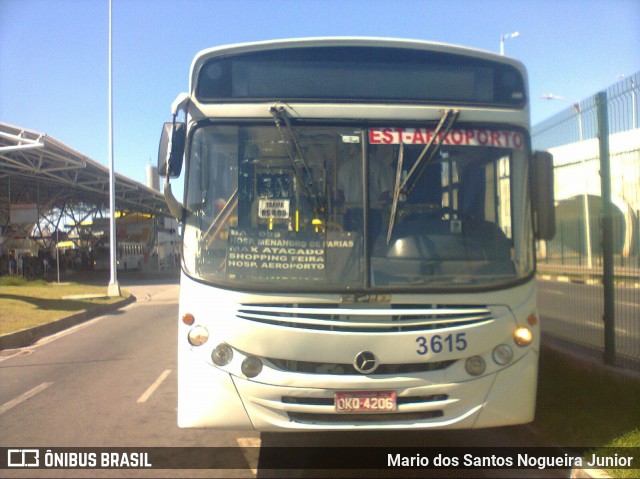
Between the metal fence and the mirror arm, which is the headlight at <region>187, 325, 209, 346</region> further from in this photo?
the metal fence

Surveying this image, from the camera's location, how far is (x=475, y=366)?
4078mm

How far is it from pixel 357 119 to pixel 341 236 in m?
0.91

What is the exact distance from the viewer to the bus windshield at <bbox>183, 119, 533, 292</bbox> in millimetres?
4172

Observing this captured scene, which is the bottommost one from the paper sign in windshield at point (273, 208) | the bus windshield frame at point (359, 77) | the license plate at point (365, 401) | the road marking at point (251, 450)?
the road marking at point (251, 450)

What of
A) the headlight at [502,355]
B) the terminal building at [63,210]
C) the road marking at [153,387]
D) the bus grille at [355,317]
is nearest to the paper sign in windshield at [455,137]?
the bus grille at [355,317]

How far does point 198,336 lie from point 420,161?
6.80 ft

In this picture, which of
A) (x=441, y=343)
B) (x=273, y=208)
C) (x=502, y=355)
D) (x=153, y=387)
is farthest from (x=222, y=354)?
(x=153, y=387)

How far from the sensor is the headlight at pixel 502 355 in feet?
13.5

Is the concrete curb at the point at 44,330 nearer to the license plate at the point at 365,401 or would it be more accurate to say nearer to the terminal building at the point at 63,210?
the terminal building at the point at 63,210

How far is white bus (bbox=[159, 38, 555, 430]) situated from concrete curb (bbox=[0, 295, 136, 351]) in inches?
353

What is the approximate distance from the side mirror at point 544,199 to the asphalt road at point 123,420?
187 cm

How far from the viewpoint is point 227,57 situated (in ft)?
15.0

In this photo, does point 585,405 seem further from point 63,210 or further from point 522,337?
point 63,210

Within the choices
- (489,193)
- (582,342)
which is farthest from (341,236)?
(582,342)
